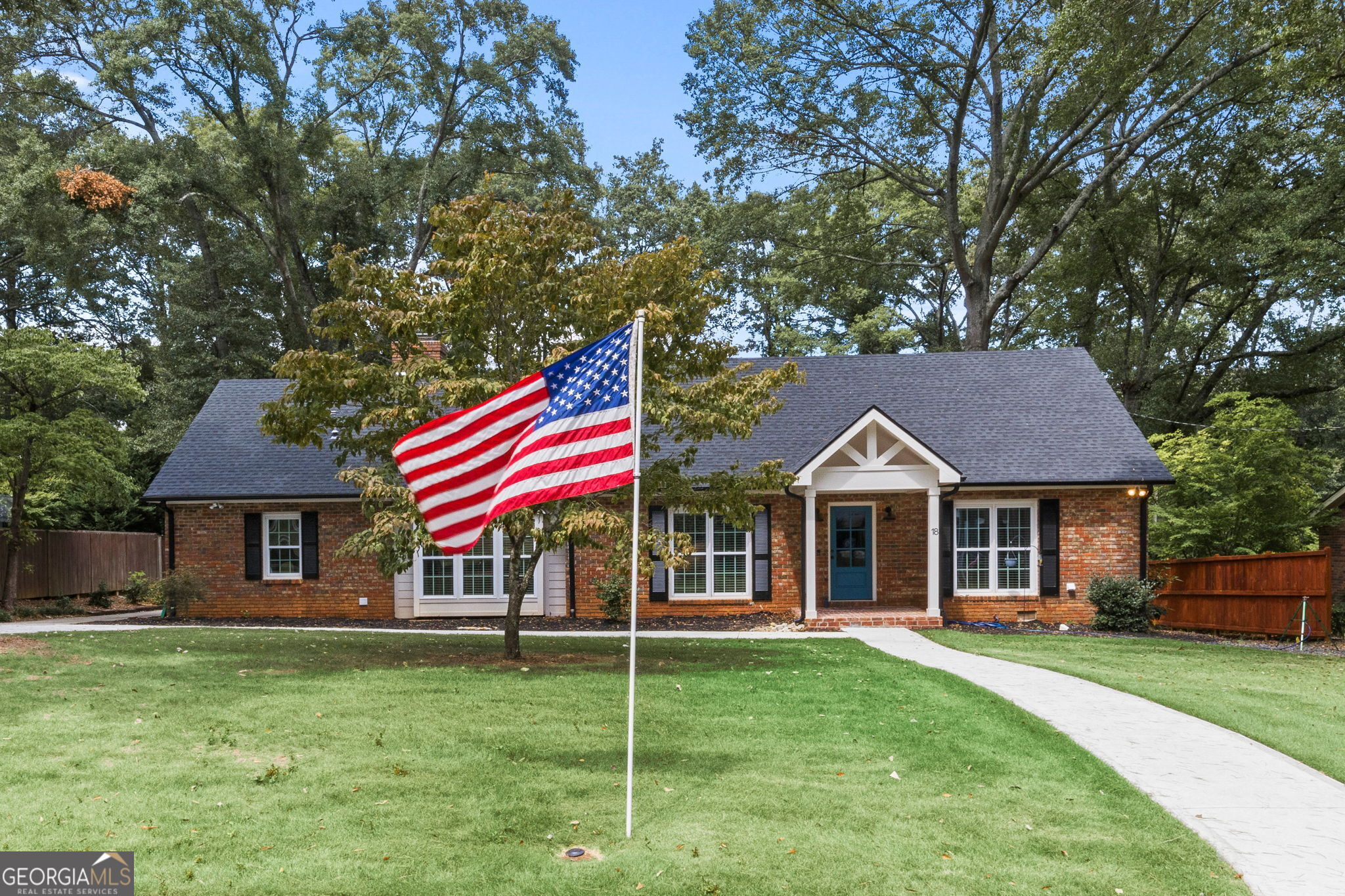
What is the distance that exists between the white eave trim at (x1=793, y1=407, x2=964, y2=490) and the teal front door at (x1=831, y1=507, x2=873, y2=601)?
1967 mm

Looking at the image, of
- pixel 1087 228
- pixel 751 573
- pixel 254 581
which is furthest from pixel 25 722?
pixel 1087 228

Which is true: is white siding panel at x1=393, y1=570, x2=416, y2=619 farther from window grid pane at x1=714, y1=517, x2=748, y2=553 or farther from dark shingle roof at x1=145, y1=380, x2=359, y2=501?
window grid pane at x1=714, y1=517, x2=748, y2=553

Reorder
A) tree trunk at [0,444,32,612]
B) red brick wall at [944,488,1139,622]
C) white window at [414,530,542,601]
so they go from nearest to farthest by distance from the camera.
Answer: red brick wall at [944,488,1139,622], white window at [414,530,542,601], tree trunk at [0,444,32,612]

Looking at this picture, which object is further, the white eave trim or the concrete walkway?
the white eave trim

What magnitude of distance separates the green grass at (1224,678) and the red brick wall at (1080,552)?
5.98 feet

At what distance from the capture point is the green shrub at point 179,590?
17.6m

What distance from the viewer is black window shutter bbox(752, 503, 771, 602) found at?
17766 millimetres

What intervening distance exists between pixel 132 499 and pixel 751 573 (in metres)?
18.6

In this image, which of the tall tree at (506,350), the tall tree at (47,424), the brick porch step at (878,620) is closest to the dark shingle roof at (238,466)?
the tall tree at (47,424)

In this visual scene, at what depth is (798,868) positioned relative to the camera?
475cm

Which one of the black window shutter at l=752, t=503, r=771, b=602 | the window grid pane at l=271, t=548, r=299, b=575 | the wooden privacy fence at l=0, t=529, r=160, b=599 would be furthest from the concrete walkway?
the wooden privacy fence at l=0, t=529, r=160, b=599

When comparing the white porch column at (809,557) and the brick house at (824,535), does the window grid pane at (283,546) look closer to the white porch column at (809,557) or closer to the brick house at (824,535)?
the brick house at (824,535)

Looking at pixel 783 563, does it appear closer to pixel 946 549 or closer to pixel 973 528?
pixel 946 549

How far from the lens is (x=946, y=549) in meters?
17.8
